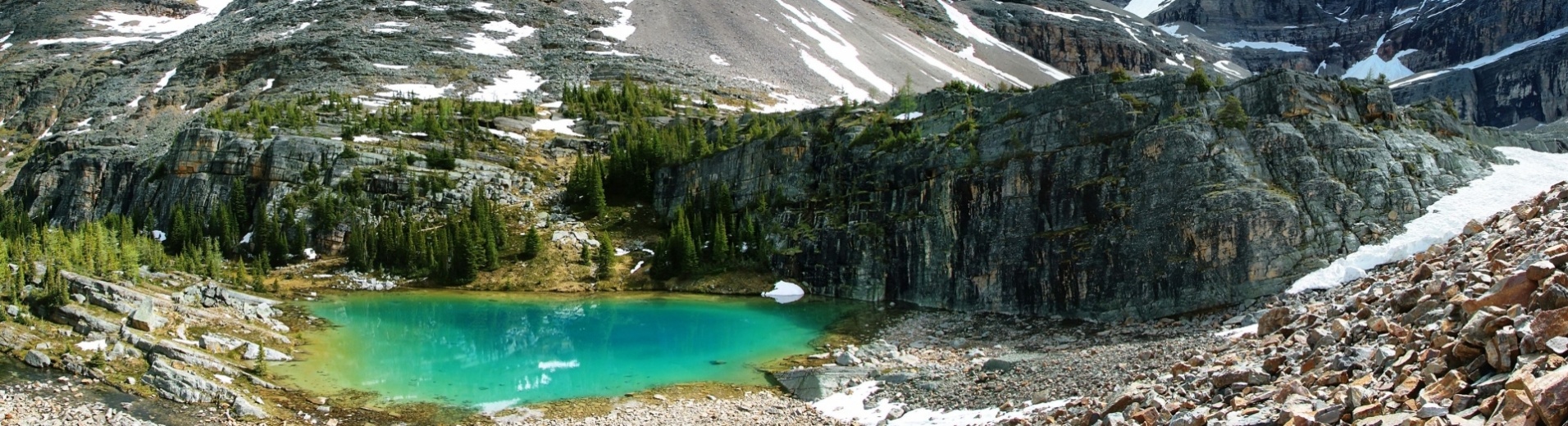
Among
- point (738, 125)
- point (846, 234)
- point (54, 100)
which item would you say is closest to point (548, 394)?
point (846, 234)

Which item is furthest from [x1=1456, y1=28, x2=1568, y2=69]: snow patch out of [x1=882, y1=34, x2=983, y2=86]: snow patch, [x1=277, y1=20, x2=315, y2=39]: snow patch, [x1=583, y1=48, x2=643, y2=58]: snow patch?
[x1=277, y1=20, x2=315, y2=39]: snow patch

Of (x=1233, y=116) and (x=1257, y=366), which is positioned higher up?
(x=1233, y=116)

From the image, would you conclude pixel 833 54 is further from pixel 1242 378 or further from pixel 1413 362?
pixel 1413 362

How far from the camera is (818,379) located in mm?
29484

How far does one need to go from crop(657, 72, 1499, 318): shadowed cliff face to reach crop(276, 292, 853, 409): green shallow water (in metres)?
6.48

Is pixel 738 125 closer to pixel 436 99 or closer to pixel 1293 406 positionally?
pixel 436 99

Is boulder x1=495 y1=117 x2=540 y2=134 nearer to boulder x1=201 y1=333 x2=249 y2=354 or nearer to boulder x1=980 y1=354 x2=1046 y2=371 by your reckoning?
boulder x1=201 y1=333 x2=249 y2=354

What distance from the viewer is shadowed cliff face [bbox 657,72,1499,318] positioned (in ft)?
123

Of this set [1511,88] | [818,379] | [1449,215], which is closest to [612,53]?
[818,379]

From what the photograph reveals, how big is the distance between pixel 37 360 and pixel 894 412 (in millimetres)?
26374

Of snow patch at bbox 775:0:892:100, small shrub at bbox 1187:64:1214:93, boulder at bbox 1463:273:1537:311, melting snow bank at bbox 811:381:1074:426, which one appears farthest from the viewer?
snow patch at bbox 775:0:892:100

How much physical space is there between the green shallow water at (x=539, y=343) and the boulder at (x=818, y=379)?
5.01 feet

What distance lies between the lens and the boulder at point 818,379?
28.8 meters

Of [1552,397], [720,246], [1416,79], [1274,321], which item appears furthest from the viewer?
[1416,79]
